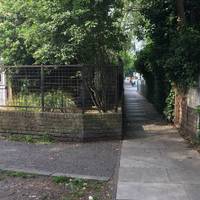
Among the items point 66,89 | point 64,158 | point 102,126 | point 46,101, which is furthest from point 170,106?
point 64,158

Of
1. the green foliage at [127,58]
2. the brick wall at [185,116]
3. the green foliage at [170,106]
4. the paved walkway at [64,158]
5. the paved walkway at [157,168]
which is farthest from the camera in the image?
the green foliage at [127,58]

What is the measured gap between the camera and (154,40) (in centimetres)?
1597

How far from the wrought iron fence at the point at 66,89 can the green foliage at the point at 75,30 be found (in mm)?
539

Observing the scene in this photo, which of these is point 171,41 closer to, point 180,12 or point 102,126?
point 180,12

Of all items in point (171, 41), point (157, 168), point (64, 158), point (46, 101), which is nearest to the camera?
point (157, 168)

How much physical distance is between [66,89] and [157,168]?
4.67 metres

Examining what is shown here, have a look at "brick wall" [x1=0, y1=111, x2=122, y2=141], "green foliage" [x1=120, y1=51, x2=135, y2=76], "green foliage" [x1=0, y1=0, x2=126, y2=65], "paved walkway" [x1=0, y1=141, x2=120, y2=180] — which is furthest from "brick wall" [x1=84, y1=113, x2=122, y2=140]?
"green foliage" [x1=120, y1=51, x2=135, y2=76]

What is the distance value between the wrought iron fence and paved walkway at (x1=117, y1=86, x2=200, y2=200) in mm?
1369

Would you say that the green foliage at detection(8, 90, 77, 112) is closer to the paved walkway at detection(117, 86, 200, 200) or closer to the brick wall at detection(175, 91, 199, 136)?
the paved walkway at detection(117, 86, 200, 200)

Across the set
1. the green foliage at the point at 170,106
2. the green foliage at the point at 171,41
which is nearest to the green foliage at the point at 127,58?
the green foliage at the point at 171,41

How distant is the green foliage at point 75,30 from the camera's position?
1249 centimetres

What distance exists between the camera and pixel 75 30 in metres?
12.5

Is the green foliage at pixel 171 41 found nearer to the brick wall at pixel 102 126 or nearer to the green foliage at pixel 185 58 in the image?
the green foliage at pixel 185 58

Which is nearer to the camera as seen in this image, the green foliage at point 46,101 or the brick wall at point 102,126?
the brick wall at point 102,126
